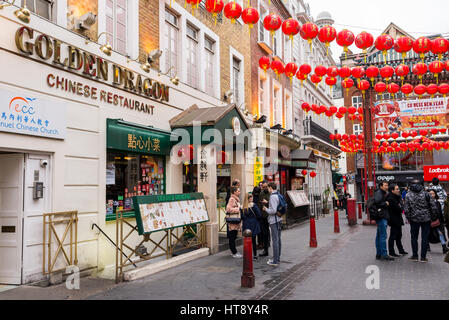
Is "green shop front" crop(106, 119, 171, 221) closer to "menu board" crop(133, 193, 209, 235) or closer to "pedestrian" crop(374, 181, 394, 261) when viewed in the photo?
"menu board" crop(133, 193, 209, 235)

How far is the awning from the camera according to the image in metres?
8.23

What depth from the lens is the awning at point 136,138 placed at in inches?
324

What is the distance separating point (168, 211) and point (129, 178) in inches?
63.6

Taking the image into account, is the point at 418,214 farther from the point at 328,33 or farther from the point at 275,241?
the point at 328,33

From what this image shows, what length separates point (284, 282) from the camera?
22.5 ft

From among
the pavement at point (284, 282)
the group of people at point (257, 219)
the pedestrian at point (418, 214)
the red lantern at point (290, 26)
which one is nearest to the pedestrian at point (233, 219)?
the group of people at point (257, 219)

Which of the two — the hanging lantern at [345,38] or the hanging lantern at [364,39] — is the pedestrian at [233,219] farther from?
the hanging lantern at [364,39]

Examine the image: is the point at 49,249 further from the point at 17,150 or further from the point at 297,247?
the point at 297,247

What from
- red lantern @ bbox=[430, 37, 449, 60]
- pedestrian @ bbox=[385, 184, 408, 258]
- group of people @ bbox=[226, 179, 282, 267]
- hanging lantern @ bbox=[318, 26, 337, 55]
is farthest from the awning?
red lantern @ bbox=[430, 37, 449, 60]

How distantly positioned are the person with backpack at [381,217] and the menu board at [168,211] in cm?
405

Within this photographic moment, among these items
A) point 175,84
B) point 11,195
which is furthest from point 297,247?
point 11,195

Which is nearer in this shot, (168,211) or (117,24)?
(168,211)

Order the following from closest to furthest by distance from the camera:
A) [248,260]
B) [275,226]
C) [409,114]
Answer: [248,260], [275,226], [409,114]

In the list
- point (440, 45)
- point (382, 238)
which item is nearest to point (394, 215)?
point (382, 238)
